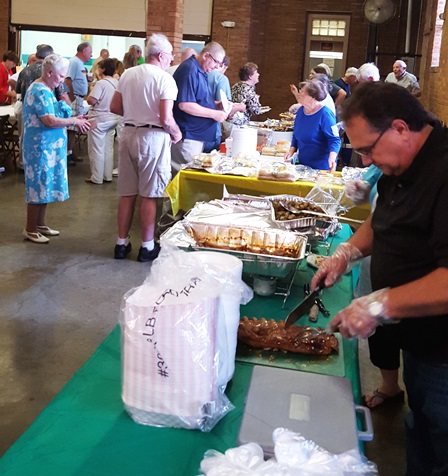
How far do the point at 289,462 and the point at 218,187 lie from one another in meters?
3.37

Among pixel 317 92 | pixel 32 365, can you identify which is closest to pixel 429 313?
pixel 32 365

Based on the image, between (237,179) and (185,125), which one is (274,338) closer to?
(237,179)

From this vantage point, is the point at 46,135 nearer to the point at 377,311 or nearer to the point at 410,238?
the point at 410,238

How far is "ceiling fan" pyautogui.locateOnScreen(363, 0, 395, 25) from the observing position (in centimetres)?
1308

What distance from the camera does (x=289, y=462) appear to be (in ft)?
3.64

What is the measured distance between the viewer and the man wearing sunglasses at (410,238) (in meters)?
1.48

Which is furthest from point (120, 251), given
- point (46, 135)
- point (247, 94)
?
point (247, 94)

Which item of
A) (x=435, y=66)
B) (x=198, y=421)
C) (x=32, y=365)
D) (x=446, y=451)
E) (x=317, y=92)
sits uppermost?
(x=435, y=66)

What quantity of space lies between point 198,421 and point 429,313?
603 mm

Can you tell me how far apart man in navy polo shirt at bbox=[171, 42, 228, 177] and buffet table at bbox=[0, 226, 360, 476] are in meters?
3.96

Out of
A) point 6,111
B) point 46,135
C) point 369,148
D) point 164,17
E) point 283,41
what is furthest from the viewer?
point 283,41

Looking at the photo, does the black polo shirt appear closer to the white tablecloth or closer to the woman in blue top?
the woman in blue top

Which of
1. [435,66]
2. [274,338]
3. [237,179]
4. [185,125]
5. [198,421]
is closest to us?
[198,421]

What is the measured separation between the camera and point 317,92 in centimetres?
478
